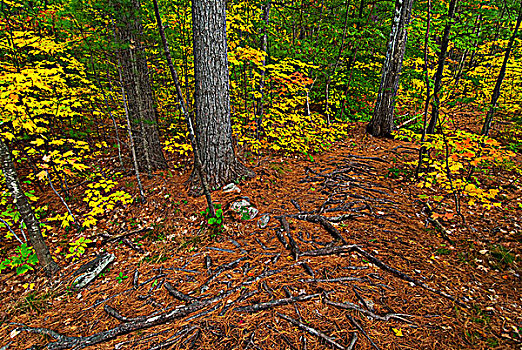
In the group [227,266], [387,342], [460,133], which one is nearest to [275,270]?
[227,266]

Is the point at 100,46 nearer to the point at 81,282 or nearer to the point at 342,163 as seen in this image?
the point at 81,282

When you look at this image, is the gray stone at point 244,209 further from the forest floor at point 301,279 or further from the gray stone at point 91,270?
the gray stone at point 91,270

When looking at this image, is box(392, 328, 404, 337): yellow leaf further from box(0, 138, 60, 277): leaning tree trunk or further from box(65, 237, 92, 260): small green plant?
box(0, 138, 60, 277): leaning tree trunk

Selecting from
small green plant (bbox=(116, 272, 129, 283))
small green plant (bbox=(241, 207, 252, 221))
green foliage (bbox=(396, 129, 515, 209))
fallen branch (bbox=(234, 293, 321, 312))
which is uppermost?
green foliage (bbox=(396, 129, 515, 209))

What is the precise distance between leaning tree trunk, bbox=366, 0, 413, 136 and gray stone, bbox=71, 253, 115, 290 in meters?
8.07

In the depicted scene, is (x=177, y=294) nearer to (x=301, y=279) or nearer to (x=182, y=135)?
(x=301, y=279)

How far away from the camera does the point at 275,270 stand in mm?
2900

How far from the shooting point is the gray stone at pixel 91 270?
10.8ft

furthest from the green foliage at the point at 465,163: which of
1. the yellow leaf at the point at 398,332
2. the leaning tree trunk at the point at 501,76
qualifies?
the yellow leaf at the point at 398,332

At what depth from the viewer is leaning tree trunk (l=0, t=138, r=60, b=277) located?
3014 millimetres

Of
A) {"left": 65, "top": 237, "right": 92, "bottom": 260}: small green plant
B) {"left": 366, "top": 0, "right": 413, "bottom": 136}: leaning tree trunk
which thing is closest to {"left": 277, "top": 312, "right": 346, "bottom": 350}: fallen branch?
{"left": 65, "top": 237, "right": 92, "bottom": 260}: small green plant

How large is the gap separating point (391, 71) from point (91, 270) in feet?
29.8

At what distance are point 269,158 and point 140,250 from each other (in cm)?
379

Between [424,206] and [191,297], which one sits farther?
[424,206]
